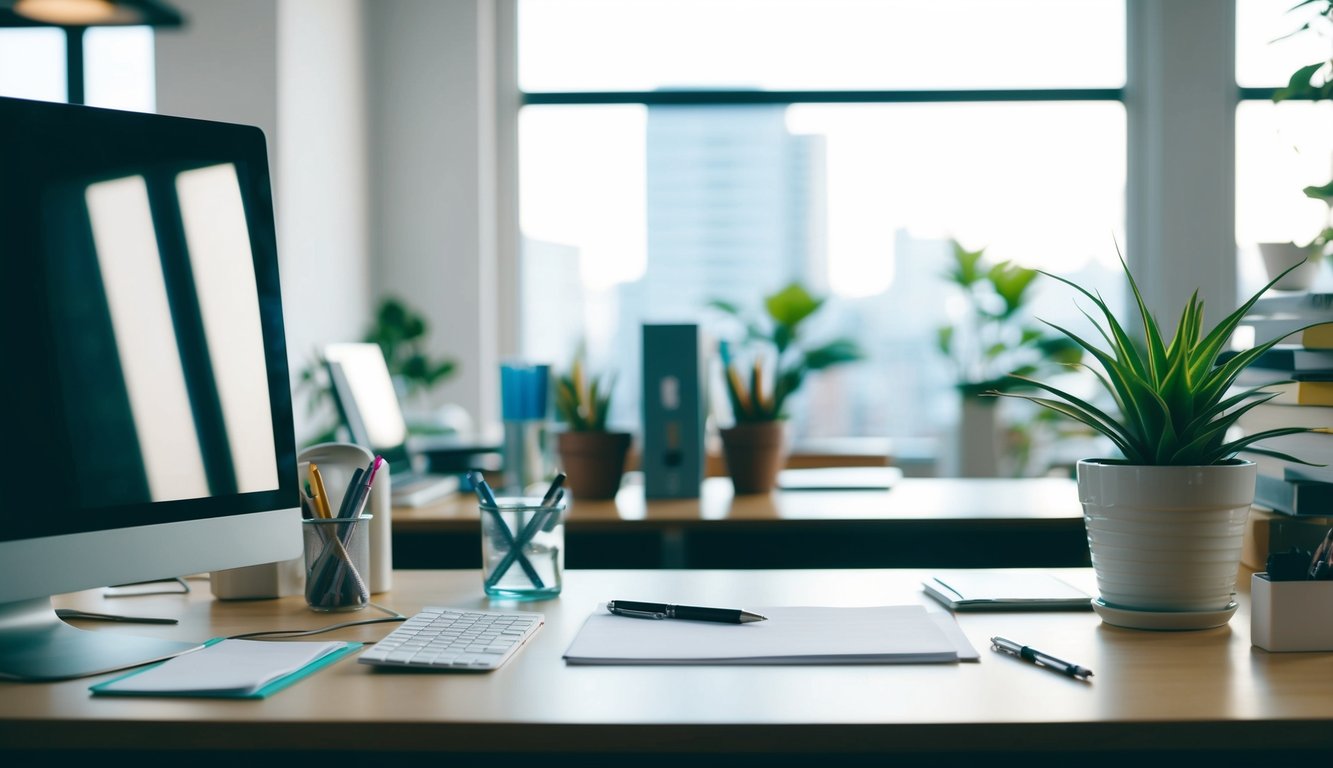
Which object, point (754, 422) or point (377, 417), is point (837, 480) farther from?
point (377, 417)

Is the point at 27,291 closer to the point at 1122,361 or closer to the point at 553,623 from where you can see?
the point at 553,623

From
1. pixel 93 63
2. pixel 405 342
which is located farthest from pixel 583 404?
pixel 93 63

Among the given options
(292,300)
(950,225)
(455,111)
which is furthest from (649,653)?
(950,225)

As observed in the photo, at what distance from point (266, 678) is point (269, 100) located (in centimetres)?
255

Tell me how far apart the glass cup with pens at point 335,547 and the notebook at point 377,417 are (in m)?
0.63

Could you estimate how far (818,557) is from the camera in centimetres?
185

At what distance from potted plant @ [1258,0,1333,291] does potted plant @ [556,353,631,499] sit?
3.96 feet

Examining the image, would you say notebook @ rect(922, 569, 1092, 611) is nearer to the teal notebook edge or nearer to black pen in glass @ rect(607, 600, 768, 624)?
black pen in glass @ rect(607, 600, 768, 624)

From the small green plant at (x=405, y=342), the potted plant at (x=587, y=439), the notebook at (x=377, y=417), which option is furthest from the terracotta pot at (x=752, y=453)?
the small green plant at (x=405, y=342)

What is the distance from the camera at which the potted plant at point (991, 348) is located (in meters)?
3.78

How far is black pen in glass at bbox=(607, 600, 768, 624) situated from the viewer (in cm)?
108

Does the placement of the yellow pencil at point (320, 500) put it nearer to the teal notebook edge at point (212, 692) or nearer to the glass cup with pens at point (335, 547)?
the glass cup with pens at point (335, 547)

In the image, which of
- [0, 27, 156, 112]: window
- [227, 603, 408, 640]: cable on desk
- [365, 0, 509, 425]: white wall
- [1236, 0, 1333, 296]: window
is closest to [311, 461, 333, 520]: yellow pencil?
[227, 603, 408, 640]: cable on desk

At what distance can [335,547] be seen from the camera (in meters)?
1.17
